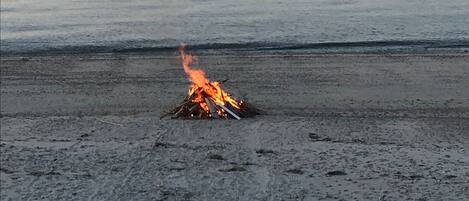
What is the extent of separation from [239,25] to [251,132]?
12973 millimetres

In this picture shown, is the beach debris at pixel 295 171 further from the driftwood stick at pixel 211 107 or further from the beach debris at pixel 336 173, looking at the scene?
the driftwood stick at pixel 211 107

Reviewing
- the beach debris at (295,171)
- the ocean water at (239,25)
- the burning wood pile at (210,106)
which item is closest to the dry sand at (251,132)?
the beach debris at (295,171)

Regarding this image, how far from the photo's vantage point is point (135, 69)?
16969 millimetres

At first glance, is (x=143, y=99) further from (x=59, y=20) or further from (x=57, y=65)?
(x=59, y=20)

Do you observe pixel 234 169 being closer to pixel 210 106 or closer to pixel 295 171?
pixel 295 171

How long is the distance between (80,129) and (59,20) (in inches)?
631

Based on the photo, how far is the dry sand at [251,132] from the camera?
8609 mm

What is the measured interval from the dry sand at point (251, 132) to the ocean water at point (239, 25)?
2779 millimetres

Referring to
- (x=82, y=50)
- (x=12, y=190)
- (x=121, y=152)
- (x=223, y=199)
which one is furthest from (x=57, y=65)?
(x=223, y=199)

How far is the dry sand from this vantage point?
861 centimetres

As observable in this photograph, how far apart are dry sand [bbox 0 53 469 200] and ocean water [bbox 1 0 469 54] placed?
2779 mm

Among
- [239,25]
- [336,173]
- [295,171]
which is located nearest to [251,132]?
[295,171]

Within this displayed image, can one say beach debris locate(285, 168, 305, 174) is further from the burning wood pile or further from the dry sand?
the burning wood pile

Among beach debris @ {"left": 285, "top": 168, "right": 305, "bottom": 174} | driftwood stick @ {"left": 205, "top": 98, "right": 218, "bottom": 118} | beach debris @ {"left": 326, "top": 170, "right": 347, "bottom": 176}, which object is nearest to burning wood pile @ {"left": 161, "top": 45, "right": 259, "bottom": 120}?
driftwood stick @ {"left": 205, "top": 98, "right": 218, "bottom": 118}
